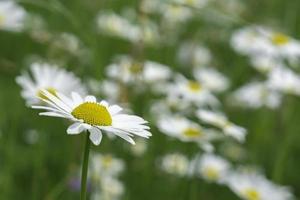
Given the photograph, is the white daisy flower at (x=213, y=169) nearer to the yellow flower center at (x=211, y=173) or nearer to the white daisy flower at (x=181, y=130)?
the yellow flower center at (x=211, y=173)

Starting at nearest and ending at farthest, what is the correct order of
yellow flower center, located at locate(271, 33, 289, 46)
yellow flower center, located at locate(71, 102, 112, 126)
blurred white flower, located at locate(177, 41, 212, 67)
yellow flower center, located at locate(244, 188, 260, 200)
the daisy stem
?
1. the daisy stem
2. yellow flower center, located at locate(71, 102, 112, 126)
3. yellow flower center, located at locate(244, 188, 260, 200)
4. yellow flower center, located at locate(271, 33, 289, 46)
5. blurred white flower, located at locate(177, 41, 212, 67)

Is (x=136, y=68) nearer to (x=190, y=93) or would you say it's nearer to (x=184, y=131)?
(x=184, y=131)

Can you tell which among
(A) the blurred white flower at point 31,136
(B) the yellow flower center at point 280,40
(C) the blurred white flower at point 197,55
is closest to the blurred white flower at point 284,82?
(B) the yellow flower center at point 280,40

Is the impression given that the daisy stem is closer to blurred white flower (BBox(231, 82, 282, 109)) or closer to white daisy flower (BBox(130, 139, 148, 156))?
white daisy flower (BBox(130, 139, 148, 156))

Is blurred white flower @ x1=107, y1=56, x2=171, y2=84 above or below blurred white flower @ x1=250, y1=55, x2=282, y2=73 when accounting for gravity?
below

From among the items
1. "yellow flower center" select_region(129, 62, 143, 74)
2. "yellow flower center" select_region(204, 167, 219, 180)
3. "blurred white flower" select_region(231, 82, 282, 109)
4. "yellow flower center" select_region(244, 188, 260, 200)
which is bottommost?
"yellow flower center" select_region(244, 188, 260, 200)

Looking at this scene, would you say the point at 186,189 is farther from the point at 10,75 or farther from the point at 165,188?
the point at 10,75

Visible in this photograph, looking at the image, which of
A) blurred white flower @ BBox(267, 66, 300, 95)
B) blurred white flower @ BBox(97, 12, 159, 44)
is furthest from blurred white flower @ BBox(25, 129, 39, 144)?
blurred white flower @ BBox(97, 12, 159, 44)
